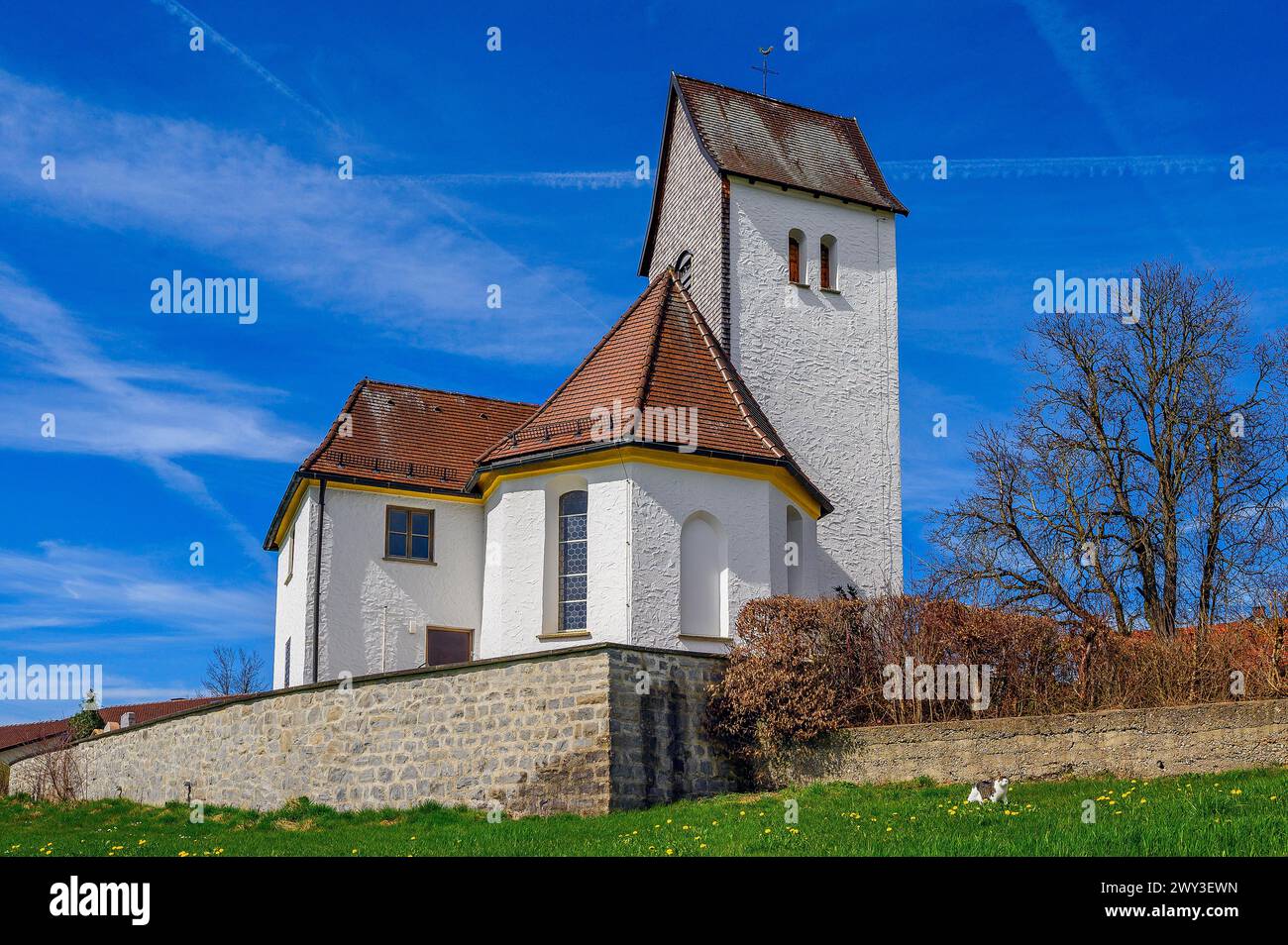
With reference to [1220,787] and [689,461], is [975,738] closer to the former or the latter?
[1220,787]

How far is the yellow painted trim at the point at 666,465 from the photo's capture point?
70.9 ft

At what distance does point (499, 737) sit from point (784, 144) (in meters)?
17.5

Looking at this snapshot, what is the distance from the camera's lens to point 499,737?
1802 cm

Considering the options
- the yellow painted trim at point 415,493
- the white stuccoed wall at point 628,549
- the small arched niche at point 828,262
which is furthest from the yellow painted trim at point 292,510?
the small arched niche at point 828,262

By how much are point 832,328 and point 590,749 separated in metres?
14.0

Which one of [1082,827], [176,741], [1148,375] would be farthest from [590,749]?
[1148,375]

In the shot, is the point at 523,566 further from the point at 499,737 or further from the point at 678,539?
the point at 499,737

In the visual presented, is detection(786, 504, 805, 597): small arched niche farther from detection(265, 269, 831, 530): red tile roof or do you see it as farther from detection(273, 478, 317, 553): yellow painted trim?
detection(273, 478, 317, 553): yellow painted trim

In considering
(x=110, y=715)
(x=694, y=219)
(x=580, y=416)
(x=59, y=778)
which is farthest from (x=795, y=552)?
(x=110, y=715)

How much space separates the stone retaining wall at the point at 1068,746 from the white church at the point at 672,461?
4.64m

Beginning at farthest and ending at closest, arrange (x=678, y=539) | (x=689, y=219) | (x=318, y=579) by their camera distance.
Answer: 1. (x=689, y=219)
2. (x=318, y=579)
3. (x=678, y=539)

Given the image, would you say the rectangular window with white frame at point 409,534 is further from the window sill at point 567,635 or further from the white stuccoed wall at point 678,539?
the white stuccoed wall at point 678,539

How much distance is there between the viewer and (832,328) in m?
28.6

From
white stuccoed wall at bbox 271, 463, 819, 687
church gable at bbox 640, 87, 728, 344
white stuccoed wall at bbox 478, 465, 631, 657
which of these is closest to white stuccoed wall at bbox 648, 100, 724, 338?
church gable at bbox 640, 87, 728, 344
